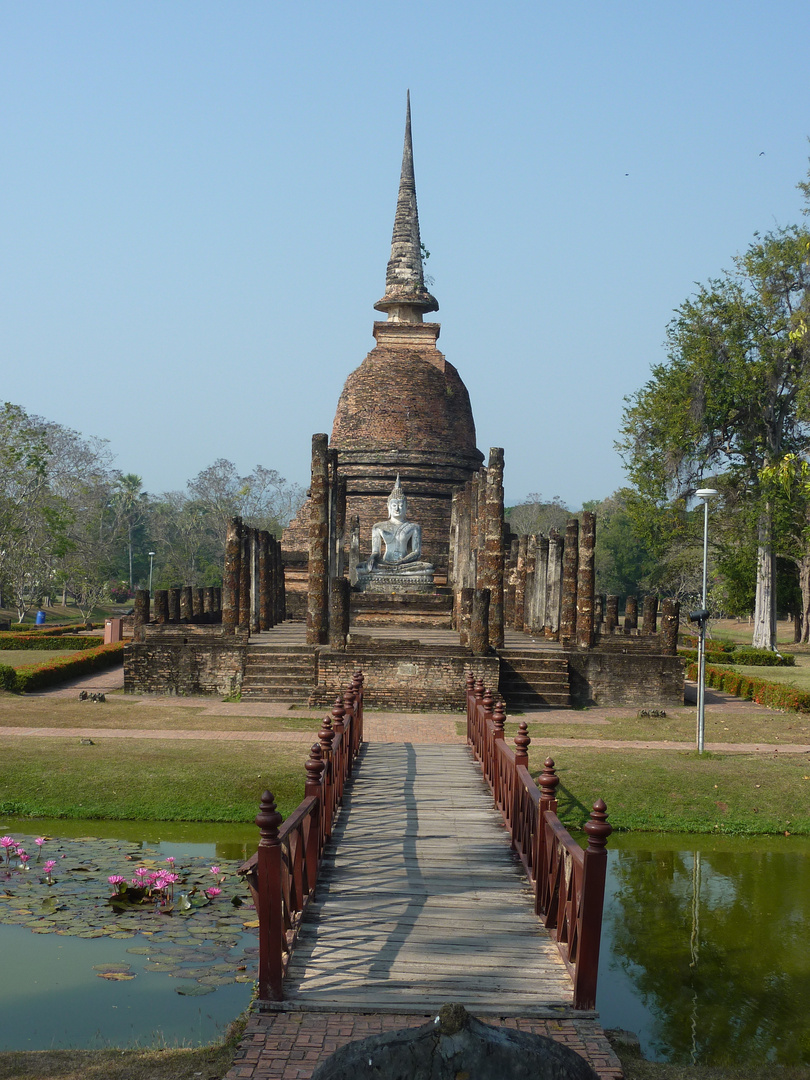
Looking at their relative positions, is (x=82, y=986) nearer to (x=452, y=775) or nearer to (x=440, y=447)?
(x=452, y=775)

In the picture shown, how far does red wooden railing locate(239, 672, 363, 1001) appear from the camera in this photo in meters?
5.33

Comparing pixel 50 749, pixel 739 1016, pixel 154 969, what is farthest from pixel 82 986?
pixel 50 749

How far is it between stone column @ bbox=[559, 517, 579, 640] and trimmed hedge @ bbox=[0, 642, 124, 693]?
33.0 feet

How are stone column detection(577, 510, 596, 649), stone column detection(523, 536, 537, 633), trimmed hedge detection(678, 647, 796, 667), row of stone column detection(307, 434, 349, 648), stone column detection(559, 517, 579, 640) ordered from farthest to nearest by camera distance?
1. trimmed hedge detection(678, 647, 796, 667)
2. stone column detection(523, 536, 537, 633)
3. stone column detection(559, 517, 579, 640)
4. stone column detection(577, 510, 596, 649)
5. row of stone column detection(307, 434, 349, 648)

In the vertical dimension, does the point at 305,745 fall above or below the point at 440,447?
below

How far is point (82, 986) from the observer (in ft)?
21.7

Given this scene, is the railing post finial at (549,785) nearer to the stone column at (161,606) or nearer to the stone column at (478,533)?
the stone column at (478,533)

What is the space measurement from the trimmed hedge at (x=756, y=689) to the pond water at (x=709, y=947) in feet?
25.8

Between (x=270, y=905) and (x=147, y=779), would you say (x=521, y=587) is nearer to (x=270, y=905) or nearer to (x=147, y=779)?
(x=147, y=779)

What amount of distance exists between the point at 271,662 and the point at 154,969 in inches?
467

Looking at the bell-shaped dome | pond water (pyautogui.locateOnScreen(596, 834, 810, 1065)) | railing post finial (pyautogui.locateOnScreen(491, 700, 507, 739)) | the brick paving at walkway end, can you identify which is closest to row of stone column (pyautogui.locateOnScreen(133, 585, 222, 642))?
the bell-shaped dome

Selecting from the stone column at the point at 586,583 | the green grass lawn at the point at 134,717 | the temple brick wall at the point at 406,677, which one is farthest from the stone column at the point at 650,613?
the green grass lawn at the point at 134,717

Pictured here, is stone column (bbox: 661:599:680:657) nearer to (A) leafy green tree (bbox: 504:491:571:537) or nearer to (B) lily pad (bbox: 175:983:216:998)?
(B) lily pad (bbox: 175:983:216:998)

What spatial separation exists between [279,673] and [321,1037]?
44.6 ft
